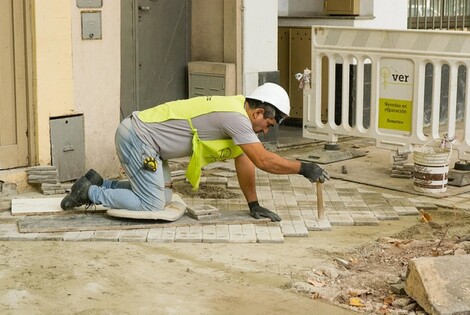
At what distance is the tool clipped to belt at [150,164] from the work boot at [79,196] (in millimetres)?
534

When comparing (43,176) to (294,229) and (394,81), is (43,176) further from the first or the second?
(394,81)

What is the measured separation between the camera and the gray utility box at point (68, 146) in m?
8.80

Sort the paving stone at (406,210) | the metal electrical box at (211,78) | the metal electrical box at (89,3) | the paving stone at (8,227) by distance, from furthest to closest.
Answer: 1. the metal electrical box at (211,78)
2. the metal electrical box at (89,3)
3. the paving stone at (406,210)
4. the paving stone at (8,227)

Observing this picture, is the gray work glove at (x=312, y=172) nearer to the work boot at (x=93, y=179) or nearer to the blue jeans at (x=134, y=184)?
the blue jeans at (x=134, y=184)

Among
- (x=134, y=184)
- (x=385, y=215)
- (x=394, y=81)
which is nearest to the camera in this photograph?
(x=134, y=184)

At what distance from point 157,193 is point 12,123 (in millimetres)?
1962

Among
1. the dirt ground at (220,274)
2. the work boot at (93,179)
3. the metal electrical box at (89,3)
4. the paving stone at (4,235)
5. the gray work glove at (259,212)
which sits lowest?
the dirt ground at (220,274)

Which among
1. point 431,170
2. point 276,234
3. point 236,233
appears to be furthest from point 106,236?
point 431,170

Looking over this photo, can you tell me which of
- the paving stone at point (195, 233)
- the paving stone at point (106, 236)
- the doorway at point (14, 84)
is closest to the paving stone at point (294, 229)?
the paving stone at point (195, 233)

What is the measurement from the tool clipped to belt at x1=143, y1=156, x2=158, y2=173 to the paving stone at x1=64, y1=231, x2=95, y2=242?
0.66 metres

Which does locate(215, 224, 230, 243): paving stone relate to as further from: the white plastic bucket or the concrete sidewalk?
the white plastic bucket

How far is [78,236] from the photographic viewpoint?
23.3 feet

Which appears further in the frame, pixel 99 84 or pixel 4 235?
pixel 99 84

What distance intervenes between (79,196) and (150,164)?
2.15 ft
